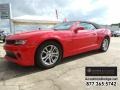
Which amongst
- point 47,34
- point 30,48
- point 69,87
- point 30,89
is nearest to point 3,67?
point 30,48

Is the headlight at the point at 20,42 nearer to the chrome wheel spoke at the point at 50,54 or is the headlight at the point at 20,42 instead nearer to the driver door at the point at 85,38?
the chrome wheel spoke at the point at 50,54

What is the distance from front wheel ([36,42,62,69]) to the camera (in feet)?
13.9

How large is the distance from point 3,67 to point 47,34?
57.7 inches

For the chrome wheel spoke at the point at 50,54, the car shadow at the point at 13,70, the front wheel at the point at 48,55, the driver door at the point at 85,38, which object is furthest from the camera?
the driver door at the point at 85,38

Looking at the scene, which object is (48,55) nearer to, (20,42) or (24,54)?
(24,54)

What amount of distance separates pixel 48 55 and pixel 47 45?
0.87 feet

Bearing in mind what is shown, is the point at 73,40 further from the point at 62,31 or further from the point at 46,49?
the point at 46,49

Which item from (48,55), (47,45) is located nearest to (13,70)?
(48,55)

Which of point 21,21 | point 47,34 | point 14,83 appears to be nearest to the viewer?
point 14,83

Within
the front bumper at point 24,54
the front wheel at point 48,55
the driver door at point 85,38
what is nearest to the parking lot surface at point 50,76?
the front wheel at point 48,55

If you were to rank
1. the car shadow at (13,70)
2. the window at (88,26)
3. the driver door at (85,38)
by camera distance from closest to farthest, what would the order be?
the car shadow at (13,70)
the driver door at (85,38)
the window at (88,26)

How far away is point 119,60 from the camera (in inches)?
206

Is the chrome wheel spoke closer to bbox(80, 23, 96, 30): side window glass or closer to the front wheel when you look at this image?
the front wheel

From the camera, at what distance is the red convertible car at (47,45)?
162 inches
